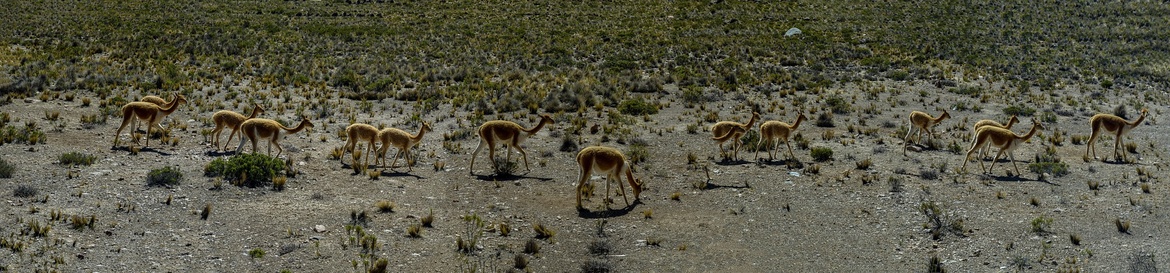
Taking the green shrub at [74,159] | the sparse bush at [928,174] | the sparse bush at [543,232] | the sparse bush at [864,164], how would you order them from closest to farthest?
the sparse bush at [543,232]
the green shrub at [74,159]
the sparse bush at [928,174]
the sparse bush at [864,164]

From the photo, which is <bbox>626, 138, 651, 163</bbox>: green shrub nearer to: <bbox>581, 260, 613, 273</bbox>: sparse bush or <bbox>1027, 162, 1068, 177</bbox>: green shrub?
<bbox>581, 260, 613, 273</bbox>: sparse bush

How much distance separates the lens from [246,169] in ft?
53.7

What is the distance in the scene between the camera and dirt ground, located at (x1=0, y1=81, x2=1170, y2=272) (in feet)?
42.2

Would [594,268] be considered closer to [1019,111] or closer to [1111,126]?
[1111,126]

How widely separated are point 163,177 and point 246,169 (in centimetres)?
127

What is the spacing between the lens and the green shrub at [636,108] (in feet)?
90.3

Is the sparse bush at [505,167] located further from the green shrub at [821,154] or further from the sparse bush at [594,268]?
the green shrub at [821,154]

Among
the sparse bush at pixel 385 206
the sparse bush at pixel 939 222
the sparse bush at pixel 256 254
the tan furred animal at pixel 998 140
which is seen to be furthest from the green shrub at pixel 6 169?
the tan furred animal at pixel 998 140

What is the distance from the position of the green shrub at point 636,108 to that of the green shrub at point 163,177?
13.9 metres

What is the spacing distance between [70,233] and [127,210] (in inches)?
50.3

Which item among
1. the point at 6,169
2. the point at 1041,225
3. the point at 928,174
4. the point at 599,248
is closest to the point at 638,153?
the point at 928,174

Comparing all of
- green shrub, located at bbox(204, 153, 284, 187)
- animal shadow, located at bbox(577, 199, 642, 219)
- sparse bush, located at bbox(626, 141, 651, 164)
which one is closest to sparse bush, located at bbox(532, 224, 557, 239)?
animal shadow, located at bbox(577, 199, 642, 219)

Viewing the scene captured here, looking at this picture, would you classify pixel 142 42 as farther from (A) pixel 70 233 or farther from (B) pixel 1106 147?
(B) pixel 1106 147

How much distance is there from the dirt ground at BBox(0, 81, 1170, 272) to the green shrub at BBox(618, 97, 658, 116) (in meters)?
5.05
